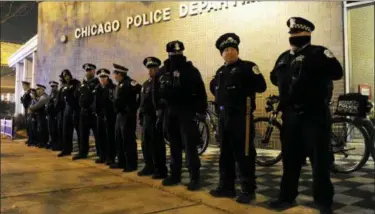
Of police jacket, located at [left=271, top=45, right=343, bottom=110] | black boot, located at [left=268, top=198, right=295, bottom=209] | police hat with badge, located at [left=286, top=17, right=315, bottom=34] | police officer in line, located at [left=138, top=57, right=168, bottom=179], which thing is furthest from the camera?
police officer in line, located at [left=138, top=57, right=168, bottom=179]

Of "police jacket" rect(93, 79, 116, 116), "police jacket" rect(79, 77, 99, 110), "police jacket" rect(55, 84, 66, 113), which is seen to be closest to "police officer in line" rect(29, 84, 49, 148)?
"police jacket" rect(55, 84, 66, 113)

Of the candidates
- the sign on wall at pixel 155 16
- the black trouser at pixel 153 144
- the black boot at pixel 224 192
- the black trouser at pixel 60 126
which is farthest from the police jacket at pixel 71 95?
the black boot at pixel 224 192

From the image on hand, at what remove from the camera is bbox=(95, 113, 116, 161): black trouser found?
5359 millimetres

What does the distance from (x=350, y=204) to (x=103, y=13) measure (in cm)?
900

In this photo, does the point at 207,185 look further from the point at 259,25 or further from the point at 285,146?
the point at 259,25

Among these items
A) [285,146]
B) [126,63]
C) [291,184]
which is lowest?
[291,184]

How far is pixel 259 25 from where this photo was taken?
677 cm

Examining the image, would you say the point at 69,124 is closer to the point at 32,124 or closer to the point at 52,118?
the point at 52,118

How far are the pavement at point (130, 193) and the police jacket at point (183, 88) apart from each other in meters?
0.93

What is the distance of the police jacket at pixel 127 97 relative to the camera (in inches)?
186

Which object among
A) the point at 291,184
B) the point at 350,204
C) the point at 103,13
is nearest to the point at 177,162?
the point at 291,184

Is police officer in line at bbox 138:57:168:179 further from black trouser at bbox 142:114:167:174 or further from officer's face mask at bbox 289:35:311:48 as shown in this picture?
officer's face mask at bbox 289:35:311:48

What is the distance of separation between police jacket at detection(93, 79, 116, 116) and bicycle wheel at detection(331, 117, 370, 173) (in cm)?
319

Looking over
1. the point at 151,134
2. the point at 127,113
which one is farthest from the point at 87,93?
the point at 151,134
